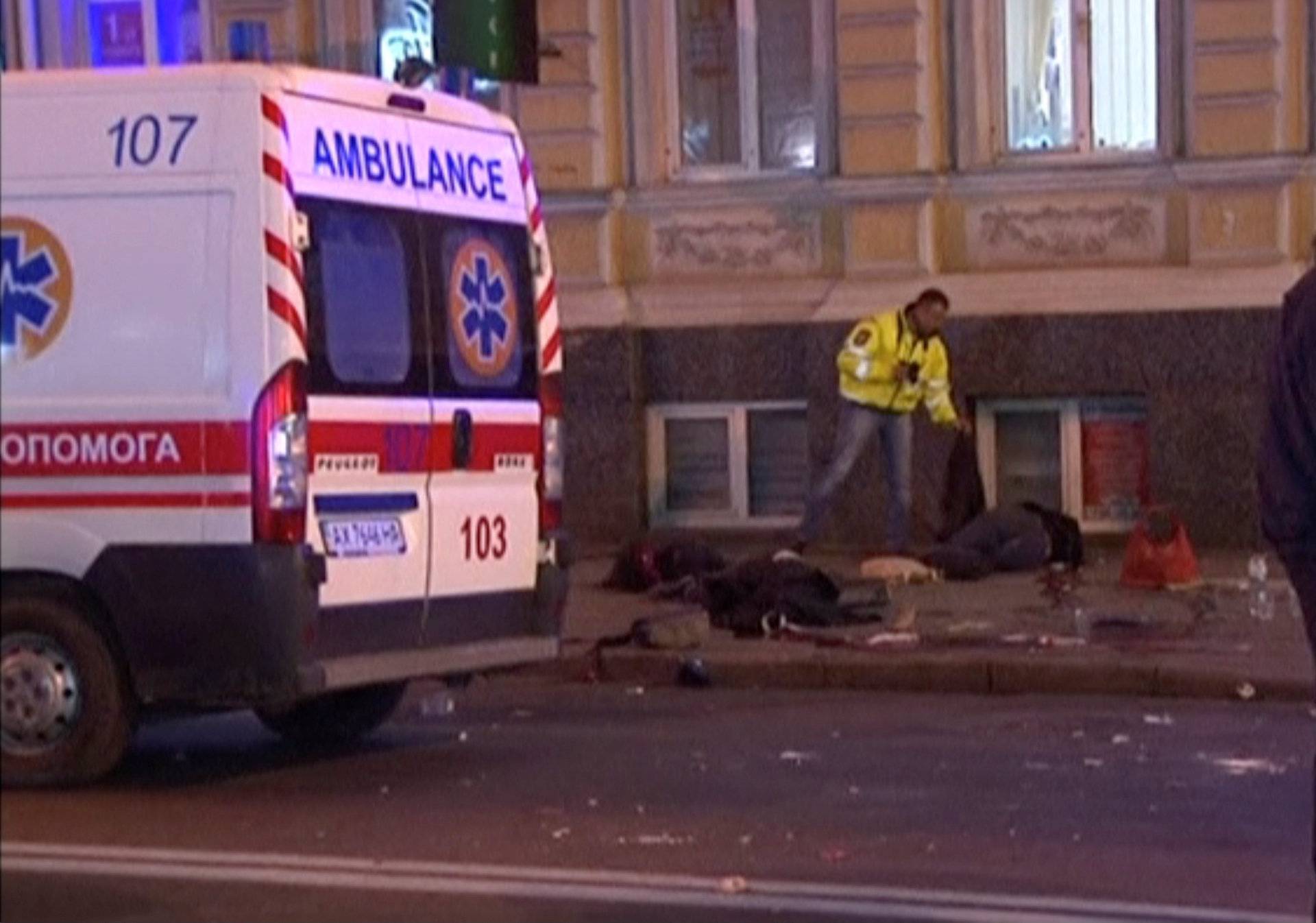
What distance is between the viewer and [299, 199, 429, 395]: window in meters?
9.10

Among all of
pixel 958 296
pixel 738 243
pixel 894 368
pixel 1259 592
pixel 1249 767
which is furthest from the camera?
pixel 738 243

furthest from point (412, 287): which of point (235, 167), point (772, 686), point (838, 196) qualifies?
point (838, 196)

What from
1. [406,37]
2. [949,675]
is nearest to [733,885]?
[949,675]

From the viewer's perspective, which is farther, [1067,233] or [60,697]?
[1067,233]

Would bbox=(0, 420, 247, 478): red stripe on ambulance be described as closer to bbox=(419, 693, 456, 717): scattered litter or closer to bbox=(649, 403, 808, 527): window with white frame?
bbox=(419, 693, 456, 717): scattered litter

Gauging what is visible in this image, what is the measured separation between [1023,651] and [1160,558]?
7.91 ft

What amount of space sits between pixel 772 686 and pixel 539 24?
268 inches

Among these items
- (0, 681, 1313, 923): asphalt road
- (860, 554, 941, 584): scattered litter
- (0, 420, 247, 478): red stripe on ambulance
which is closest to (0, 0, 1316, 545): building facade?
(860, 554, 941, 584): scattered litter

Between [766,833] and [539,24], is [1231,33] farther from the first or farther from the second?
[766,833]

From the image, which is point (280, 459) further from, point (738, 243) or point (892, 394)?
point (738, 243)

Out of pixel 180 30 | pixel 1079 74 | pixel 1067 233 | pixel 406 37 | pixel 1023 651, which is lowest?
pixel 1023 651

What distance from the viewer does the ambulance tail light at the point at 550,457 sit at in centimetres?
1027

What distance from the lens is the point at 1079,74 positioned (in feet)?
58.1

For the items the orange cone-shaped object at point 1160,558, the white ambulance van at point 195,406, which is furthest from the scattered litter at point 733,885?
the orange cone-shaped object at point 1160,558
